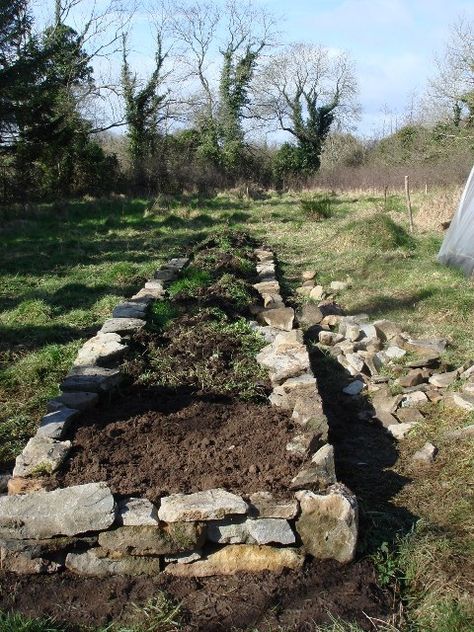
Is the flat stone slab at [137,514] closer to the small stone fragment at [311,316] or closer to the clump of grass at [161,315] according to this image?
the clump of grass at [161,315]

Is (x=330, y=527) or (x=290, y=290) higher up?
(x=330, y=527)

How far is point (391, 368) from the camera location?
5.77 metres

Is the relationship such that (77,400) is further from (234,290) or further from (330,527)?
(234,290)

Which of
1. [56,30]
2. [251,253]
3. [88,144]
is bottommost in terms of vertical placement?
[251,253]

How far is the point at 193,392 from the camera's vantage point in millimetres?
4984

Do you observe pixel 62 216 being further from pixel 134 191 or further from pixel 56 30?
pixel 56 30

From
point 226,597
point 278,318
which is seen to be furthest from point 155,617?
point 278,318

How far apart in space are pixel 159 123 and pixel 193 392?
2669cm

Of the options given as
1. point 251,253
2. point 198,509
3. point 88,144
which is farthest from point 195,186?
point 198,509

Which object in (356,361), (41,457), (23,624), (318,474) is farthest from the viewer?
(356,361)

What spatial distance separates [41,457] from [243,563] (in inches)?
55.8

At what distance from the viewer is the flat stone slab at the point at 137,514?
3.13m

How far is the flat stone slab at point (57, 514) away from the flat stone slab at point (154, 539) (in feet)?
0.26

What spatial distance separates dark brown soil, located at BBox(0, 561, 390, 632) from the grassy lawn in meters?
0.25
